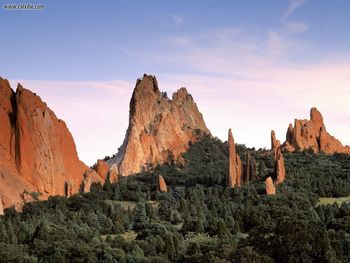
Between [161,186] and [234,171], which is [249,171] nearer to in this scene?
[234,171]

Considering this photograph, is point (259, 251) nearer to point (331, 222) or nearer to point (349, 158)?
point (331, 222)

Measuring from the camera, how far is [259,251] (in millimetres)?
60844

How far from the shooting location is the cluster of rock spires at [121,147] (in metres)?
103

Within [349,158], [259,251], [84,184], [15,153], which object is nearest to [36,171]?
[15,153]

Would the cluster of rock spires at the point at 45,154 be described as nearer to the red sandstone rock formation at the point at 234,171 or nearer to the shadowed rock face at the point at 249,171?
the red sandstone rock formation at the point at 234,171

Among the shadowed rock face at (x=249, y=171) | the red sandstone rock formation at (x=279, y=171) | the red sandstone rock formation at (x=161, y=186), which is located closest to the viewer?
the red sandstone rock formation at (x=161, y=186)

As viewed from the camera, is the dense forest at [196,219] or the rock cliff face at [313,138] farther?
the rock cliff face at [313,138]

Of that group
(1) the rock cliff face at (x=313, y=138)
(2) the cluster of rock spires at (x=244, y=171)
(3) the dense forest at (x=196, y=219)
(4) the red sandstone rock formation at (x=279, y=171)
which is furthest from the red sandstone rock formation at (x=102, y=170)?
(1) the rock cliff face at (x=313, y=138)

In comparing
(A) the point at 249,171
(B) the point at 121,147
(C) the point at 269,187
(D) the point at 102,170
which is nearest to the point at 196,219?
(C) the point at 269,187

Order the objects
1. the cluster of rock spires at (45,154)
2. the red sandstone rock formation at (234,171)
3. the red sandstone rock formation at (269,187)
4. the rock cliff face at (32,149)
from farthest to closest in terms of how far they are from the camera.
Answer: the red sandstone rock formation at (234,171) → the red sandstone rock formation at (269,187) → the rock cliff face at (32,149) → the cluster of rock spires at (45,154)

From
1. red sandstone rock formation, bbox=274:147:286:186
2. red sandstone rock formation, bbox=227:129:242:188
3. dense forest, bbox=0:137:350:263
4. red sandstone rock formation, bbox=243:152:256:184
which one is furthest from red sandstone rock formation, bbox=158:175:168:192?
red sandstone rock formation, bbox=274:147:286:186

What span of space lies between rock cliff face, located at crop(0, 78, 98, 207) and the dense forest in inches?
170

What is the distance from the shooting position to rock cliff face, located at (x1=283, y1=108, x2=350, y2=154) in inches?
5846

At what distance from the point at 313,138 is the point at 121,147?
42363mm
